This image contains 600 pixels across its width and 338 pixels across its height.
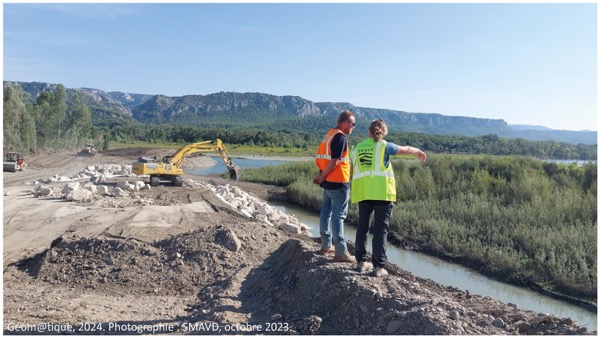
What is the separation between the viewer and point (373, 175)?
5.83 metres

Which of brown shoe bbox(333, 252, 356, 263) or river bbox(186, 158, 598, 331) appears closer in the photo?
brown shoe bbox(333, 252, 356, 263)

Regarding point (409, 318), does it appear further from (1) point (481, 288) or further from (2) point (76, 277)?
(1) point (481, 288)

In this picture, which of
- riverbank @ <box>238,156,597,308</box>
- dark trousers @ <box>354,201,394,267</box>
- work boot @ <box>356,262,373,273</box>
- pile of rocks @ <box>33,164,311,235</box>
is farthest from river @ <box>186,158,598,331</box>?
dark trousers @ <box>354,201,394,267</box>

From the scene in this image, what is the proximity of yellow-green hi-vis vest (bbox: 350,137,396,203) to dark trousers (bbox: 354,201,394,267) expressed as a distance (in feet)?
0.47

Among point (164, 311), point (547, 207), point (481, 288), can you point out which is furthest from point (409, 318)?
point (547, 207)

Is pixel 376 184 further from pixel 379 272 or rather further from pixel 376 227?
pixel 379 272

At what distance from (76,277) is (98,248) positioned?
756mm

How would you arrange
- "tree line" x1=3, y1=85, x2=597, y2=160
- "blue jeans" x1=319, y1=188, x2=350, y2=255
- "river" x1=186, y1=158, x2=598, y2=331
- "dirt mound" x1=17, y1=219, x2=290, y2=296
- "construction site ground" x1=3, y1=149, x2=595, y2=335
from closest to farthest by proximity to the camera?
"construction site ground" x1=3, y1=149, x2=595, y2=335
"blue jeans" x1=319, y1=188, x2=350, y2=255
"dirt mound" x1=17, y1=219, x2=290, y2=296
"river" x1=186, y1=158, x2=598, y2=331
"tree line" x1=3, y1=85, x2=597, y2=160

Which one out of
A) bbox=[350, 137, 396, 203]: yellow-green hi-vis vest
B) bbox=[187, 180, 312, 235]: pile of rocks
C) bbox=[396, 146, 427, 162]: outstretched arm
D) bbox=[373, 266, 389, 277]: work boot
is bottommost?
bbox=[187, 180, 312, 235]: pile of rocks

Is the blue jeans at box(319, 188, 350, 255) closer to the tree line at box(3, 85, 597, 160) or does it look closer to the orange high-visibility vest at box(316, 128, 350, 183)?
the orange high-visibility vest at box(316, 128, 350, 183)

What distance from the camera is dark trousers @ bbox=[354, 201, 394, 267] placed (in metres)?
5.92

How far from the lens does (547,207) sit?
14.0 m

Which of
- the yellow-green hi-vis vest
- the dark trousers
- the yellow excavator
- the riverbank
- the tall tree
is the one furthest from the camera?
the tall tree

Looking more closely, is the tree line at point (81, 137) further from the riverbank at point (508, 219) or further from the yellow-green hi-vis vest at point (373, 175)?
the yellow-green hi-vis vest at point (373, 175)
